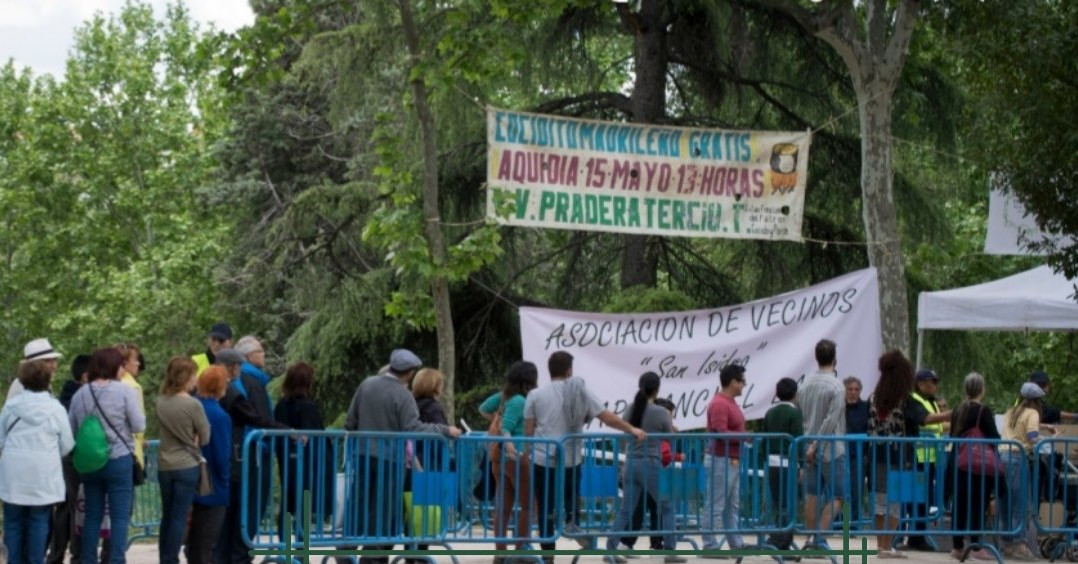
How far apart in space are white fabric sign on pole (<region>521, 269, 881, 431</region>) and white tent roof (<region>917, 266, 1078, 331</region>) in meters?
2.43

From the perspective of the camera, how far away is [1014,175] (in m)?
17.5

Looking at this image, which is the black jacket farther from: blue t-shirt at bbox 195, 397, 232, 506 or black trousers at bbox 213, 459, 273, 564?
blue t-shirt at bbox 195, 397, 232, 506

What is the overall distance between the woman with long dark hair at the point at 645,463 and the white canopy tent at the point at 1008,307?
527 cm

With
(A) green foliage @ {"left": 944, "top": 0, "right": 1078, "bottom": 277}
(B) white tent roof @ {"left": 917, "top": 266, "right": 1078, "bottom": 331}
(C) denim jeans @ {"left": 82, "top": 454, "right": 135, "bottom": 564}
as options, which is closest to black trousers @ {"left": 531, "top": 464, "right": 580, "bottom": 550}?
(C) denim jeans @ {"left": 82, "top": 454, "right": 135, "bottom": 564}

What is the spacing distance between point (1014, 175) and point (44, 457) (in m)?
9.38

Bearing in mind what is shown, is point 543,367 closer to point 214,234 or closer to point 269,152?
point 269,152

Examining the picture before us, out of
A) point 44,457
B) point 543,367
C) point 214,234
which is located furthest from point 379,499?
point 214,234

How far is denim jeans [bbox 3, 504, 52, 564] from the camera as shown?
1282 centimetres

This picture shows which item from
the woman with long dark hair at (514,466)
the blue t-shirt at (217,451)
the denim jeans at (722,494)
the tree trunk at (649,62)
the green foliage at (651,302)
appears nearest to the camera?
the blue t-shirt at (217,451)

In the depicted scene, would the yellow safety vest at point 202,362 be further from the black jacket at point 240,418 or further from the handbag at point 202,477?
the handbag at point 202,477

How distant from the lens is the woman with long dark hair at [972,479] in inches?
623

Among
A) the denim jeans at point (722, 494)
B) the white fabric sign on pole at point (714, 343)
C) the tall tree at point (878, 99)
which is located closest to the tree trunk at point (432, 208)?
the white fabric sign on pole at point (714, 343)

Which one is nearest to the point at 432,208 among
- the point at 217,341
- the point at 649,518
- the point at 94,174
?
the point at 649,518

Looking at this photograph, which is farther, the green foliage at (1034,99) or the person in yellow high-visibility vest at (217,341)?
the green foliage at (1034,99)
